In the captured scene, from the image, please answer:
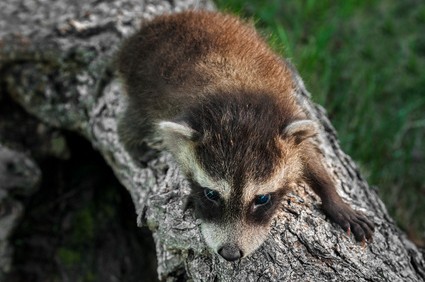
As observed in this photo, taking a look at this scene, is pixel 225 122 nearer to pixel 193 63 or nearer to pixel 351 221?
pixel 193 63

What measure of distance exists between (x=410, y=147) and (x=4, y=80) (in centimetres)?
332

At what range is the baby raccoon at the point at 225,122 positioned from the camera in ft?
11.7

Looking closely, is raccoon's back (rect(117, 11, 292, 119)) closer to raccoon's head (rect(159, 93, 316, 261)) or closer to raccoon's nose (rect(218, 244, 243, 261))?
raccoon's head (rect(159, 93, 316, 261))

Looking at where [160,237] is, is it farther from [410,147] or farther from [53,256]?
[410,147]

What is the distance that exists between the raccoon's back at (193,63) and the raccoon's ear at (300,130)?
31cm

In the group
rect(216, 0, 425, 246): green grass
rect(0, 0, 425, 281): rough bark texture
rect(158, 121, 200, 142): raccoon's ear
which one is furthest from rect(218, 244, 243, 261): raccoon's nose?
rect(216, 0, 425, 246): green grass

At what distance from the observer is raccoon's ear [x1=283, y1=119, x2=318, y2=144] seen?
12.1ft

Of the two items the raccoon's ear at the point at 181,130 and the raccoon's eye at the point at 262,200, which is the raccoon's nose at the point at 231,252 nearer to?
the raccoon's eye at the point at 262,200

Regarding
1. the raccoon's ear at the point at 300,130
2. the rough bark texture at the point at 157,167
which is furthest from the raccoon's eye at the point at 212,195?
the raccoon's ear at the point at 300,130

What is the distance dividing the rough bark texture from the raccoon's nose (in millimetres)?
216

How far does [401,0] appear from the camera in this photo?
7.06m

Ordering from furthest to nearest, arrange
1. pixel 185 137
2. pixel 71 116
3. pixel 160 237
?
1. pixel 71 116
2. pixel 160 237
3. pixel 185 137

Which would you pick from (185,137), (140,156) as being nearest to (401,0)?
(140,156)

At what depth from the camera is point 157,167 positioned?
15.3ft
